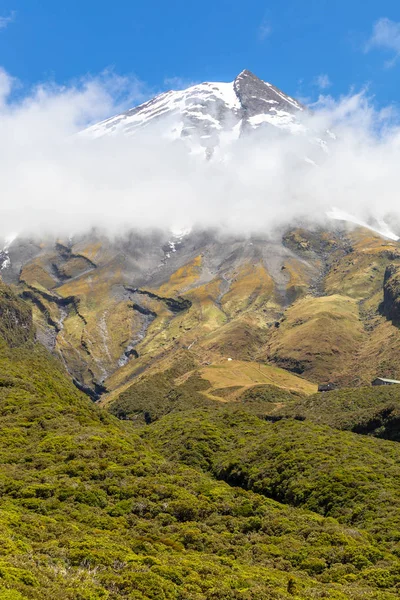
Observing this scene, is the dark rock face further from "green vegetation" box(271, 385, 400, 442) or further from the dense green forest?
the dense green forest

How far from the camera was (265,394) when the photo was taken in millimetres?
160000

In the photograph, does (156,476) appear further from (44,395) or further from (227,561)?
(44,395)

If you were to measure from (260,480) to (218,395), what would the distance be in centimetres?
9785

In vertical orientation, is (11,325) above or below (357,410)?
above

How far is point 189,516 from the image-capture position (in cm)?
4506

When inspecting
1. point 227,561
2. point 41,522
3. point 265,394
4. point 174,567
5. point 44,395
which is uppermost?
point 44,395

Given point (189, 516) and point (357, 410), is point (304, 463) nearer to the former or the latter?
point (189, 516)

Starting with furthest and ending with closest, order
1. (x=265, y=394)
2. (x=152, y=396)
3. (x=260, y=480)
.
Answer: (x=152, y=396) → (x=265, y=394) → (x=260, y=480)

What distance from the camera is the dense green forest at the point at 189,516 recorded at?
2698 centimetres

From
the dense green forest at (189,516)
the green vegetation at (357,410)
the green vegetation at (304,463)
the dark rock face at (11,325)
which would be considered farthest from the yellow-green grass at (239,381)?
the dense green forest at (189,516)

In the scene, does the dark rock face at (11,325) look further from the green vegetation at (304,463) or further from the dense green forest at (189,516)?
the dense green forest at (189,516)

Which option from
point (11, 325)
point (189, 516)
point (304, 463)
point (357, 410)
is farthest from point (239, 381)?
point (189, 516)

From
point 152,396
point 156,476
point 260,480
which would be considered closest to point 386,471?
point 260,480

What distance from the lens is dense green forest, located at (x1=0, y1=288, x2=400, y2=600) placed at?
2698 centimetres
